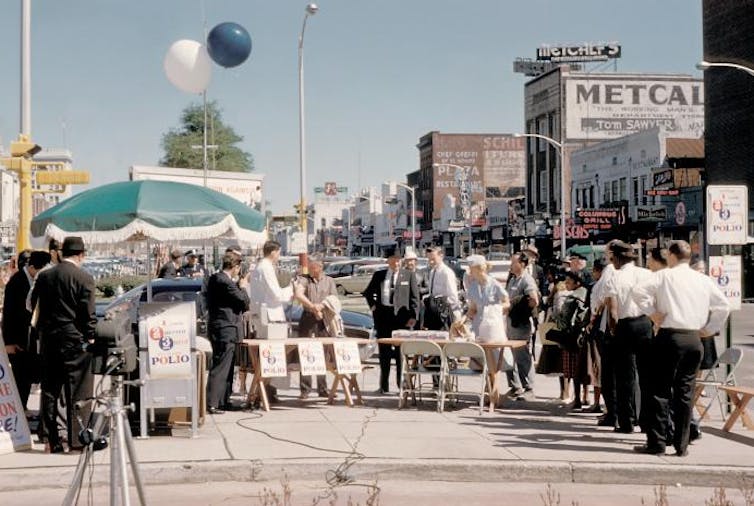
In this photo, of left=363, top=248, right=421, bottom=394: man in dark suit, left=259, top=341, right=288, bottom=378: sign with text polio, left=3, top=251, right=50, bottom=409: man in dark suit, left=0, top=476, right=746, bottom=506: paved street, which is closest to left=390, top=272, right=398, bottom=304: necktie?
left=363, top=248, right=421, bottom=394: man in dark suit

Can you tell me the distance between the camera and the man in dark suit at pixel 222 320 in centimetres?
1156

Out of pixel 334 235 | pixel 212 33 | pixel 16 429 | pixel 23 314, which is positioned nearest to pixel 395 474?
pixel 16 429

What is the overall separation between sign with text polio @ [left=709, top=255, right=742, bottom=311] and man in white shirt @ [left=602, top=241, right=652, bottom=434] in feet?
6.20

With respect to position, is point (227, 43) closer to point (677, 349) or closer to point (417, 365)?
point (417, 365)

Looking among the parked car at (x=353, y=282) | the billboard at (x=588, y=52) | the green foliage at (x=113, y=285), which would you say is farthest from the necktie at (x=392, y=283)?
the billboard at (x=588, y=52)

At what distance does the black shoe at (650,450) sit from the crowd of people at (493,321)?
0.9 inches

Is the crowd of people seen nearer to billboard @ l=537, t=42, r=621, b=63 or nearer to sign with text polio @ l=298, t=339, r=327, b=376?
sign with text polio @ l=298, t=339, r=327, b=376

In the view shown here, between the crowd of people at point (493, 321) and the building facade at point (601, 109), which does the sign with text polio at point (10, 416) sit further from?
the building facade at point (601, 109)

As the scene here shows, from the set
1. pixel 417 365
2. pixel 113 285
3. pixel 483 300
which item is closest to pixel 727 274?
pixel 483 300

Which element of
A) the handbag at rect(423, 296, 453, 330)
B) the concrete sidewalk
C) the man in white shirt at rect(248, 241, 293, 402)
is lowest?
Answer: the concrete sidewalk

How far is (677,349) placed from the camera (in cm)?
899

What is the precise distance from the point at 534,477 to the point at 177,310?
4080mm

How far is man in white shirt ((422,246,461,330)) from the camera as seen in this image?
1395 cm

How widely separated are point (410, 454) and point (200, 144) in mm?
86631
